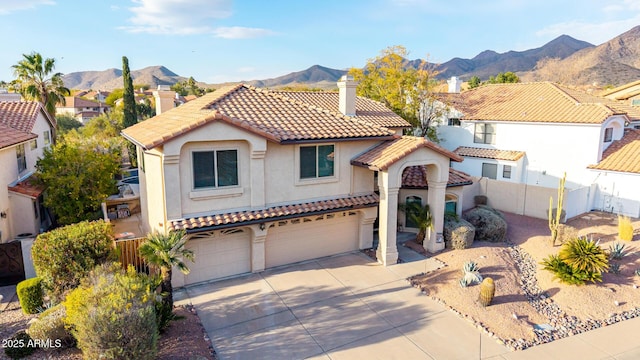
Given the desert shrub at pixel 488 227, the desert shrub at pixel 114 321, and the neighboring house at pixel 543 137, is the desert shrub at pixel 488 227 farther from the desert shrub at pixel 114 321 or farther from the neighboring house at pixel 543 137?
the desert shrub at pixel 114 321

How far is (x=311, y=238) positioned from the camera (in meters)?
18.2

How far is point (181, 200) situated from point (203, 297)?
3.63 meters

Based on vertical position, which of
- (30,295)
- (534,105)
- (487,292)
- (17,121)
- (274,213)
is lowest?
(487,292)

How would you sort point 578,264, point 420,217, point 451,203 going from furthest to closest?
point 451,203, point 420,217, point 578,264

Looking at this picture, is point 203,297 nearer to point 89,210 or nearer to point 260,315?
point 260,315

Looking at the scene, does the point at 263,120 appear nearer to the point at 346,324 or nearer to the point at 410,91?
the point at 346,324

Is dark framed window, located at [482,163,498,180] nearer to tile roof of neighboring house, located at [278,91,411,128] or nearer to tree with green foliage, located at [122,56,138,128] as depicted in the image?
tile roof of neighboring house, located at [278,91,411,128]

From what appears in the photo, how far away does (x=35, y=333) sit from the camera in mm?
10641

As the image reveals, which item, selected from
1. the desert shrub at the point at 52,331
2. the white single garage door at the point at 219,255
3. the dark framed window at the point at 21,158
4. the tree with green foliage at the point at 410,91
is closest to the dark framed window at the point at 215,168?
the white single garage door at the point at 219,255

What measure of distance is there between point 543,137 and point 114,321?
2883cm

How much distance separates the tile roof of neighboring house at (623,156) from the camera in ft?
80.4

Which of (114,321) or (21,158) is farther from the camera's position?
(21,158)

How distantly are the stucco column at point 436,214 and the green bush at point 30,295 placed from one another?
15386mm

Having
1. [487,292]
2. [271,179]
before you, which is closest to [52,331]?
[271,179]
